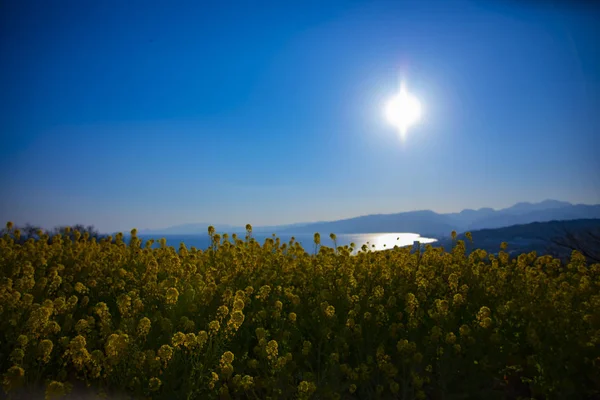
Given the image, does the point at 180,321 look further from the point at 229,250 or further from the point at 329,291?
the point at 229,250

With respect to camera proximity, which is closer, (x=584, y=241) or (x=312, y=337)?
(x=312, y=337)

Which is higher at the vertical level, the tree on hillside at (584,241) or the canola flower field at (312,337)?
the tree on hillside at (584,241)

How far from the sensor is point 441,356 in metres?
4.14

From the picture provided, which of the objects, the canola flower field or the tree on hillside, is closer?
the canola flower field

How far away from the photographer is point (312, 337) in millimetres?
4641

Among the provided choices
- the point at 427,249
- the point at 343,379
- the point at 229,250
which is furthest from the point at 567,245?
the point at 229,250

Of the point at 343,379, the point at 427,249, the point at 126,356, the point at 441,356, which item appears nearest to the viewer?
the point at 126,356

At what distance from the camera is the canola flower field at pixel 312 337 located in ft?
12.2

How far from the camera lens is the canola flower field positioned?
12.2 feet

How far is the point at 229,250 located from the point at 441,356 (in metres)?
4.53

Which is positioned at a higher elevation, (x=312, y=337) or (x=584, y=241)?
(x=584, y=241)

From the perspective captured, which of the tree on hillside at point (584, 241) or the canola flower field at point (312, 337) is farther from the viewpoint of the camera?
the tree on hillside at point (584, 241)

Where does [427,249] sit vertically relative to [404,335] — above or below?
above

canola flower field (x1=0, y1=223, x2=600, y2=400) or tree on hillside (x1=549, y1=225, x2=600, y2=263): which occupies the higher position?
tree on hillside (x1=549, y1=225, x2=600, y2=263)
